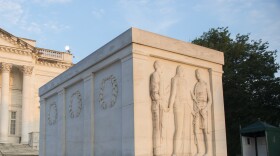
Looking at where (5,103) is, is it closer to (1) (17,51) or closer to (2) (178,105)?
(1) (17,51)


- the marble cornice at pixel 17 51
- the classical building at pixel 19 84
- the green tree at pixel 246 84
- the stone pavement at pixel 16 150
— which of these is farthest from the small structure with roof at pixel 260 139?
the marble cornice at pixel 17 51

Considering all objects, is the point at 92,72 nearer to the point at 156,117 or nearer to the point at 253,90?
the point at 156,117

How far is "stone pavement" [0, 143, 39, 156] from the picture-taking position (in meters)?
32.1

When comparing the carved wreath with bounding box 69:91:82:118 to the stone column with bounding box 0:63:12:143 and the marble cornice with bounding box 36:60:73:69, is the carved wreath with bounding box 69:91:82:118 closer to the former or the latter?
the stone column with bounding box 0:63:12:143

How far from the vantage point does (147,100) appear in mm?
11008

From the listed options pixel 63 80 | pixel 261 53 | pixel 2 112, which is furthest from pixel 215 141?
pixel 2 112

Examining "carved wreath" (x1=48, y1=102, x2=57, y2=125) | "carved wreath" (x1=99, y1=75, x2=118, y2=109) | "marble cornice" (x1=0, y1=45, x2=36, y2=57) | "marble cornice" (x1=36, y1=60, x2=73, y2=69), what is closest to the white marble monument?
"carved wreath" (x1=99, y1=75, x2=118, y2=109)

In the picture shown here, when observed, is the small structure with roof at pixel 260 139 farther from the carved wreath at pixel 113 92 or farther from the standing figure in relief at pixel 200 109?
the carved wreath at pixel 113 92

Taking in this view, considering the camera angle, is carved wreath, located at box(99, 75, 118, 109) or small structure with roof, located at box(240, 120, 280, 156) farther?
small structure with roof, located at box(240, 120, 280, 156)

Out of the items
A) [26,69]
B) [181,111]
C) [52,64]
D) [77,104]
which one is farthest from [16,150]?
[181,111]

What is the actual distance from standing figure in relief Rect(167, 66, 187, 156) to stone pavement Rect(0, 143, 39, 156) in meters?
23.7

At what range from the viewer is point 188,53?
1258cm

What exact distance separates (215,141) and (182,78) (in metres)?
2.48

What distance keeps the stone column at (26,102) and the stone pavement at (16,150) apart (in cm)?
245
